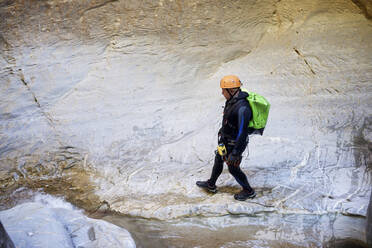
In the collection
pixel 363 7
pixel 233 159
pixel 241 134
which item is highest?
pixel 363 7

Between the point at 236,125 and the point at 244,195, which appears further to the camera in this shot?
the point at 244,195

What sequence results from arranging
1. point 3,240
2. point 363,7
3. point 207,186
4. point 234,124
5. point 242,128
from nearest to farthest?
1. point 3,240
2. point 242,128
3. point 234,124
4. point 207,186
5. point 363,7

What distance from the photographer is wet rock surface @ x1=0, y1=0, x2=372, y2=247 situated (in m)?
5.30

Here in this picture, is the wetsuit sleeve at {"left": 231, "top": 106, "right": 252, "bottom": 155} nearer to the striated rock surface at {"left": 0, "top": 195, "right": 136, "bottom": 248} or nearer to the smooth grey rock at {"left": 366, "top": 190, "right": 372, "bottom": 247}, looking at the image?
the smooth grey rock at {"left": 366, "top": 190, "right": 372, "bottom": 247}

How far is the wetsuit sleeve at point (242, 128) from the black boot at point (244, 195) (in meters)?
0.72

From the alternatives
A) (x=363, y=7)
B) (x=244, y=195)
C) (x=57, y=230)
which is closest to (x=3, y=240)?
(x=57, y=230)

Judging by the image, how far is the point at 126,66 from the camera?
19.1 feet

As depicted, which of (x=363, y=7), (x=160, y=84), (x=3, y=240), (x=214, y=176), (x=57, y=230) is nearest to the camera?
(x=3, y=240)

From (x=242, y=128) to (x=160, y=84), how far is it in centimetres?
251

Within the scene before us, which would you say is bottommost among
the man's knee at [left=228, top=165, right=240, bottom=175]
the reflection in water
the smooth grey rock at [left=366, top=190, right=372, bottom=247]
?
the reflection in water

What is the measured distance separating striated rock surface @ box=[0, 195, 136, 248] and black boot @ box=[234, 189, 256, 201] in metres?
1.48

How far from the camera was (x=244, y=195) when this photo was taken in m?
4.29

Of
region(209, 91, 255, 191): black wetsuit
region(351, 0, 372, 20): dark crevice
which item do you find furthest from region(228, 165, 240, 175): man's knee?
region(351, 0, 372, 20): dark crevice

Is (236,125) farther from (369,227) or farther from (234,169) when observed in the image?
(369,227)
